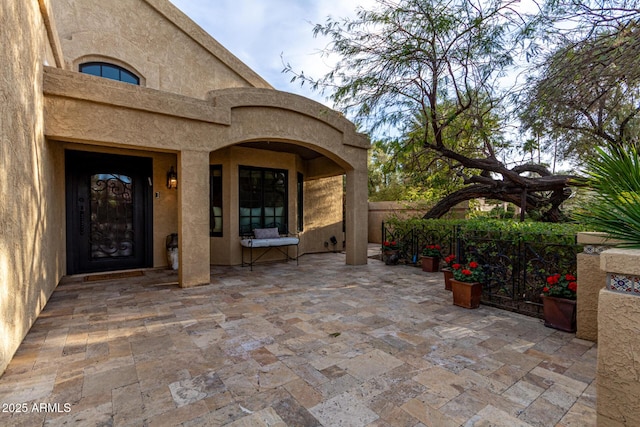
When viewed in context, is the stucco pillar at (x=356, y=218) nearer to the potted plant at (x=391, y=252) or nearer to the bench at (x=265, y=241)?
the potted plant at (x=391, y=252)

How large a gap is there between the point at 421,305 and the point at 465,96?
4632 millimetres

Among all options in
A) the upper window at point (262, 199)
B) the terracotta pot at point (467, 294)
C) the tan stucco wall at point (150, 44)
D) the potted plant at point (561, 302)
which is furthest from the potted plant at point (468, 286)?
the tan stucco wall at point (150, 44)

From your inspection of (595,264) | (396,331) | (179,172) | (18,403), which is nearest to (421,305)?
(396,331)

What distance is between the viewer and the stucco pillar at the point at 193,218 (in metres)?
5.06

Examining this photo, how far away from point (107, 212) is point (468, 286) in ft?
22.7

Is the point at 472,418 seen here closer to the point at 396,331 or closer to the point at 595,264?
the point at 396,331

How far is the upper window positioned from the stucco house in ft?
0.09

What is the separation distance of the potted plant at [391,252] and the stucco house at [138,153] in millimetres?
605

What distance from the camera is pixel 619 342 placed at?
145 centimetres

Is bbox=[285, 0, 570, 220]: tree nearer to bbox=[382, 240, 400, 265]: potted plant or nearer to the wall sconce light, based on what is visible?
bbox=[382, 240, 400, 265]: potted plant

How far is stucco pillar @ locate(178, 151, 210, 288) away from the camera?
506 centimetres

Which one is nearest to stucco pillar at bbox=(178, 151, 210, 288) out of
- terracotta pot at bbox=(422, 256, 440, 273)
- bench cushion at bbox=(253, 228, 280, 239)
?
bench cushion at bbox=(253, 228, 280, 239)

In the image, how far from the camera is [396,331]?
3.24 metres

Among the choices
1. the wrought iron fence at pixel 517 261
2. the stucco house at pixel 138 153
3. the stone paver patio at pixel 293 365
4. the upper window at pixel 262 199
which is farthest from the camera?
the upper window at pixel 262 199
